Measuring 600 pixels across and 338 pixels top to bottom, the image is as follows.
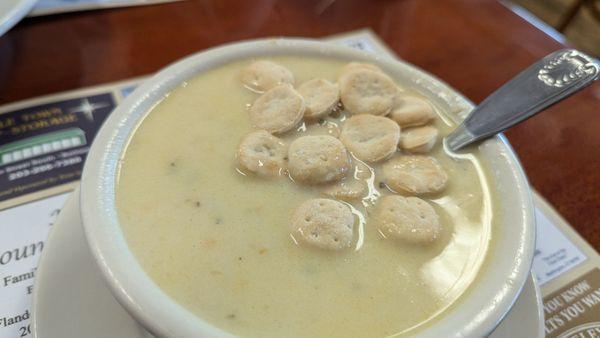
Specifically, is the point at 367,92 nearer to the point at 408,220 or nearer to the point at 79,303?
the point at 408,220

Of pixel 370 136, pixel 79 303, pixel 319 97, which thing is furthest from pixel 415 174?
pixel 79 303

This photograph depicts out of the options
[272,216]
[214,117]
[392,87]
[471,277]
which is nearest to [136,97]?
[214,117]

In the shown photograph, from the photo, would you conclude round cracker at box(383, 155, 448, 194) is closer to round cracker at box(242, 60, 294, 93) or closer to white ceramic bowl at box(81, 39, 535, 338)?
white ceramic bowl at box(81, 39, 535, 338)

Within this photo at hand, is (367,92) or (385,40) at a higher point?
(367,92)

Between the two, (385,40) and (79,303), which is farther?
(385,40)

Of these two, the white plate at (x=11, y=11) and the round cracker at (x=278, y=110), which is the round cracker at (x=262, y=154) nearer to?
the round cracker at (x=278, y=110)

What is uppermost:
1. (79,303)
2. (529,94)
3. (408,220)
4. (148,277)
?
(529,94)
